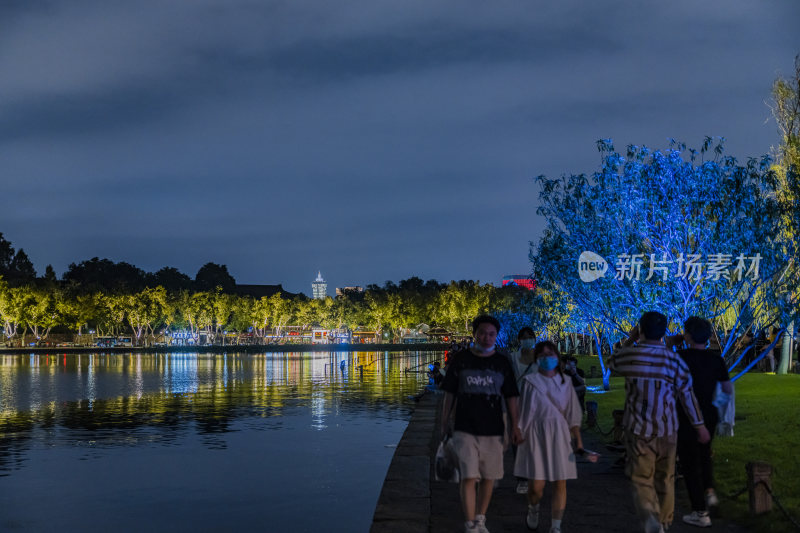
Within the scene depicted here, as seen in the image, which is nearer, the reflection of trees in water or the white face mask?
the white face mask

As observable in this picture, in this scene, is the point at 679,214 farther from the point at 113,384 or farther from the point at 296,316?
the point at 296,316

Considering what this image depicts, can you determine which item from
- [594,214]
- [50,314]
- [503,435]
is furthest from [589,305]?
[50,314]

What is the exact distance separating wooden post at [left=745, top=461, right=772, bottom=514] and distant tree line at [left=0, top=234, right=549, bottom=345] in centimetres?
9534

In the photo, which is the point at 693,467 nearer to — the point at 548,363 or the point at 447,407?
the point at 548,363

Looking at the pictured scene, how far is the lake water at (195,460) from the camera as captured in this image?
32.8 feet

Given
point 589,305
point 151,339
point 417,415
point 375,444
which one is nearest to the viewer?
point 375,444

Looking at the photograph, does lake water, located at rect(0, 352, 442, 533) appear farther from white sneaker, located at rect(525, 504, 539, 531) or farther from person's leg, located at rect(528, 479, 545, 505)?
person's leg, located at rect(528, 479, 545, 505)

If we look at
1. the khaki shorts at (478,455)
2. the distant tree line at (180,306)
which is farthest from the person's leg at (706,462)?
the distant tree line at (180,306)

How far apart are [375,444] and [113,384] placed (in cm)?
2240

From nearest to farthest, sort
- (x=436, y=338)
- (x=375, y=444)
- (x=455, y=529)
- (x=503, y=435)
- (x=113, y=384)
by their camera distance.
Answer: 1. (x=503, y=435)
2. (x=455, y=529)
3. (x=375, y=444)
4. (x=113, y=384)
5. (x=436, y=338)

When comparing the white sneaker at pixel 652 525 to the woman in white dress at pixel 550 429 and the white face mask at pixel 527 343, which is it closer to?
the woman in white dress at pixel 550 429

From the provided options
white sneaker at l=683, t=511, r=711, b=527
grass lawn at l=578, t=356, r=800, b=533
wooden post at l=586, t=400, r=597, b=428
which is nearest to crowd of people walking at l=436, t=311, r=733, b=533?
white sneaker at l=683, t=511, r=711, b=527

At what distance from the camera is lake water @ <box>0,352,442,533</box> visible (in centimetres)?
1000

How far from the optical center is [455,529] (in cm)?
813
